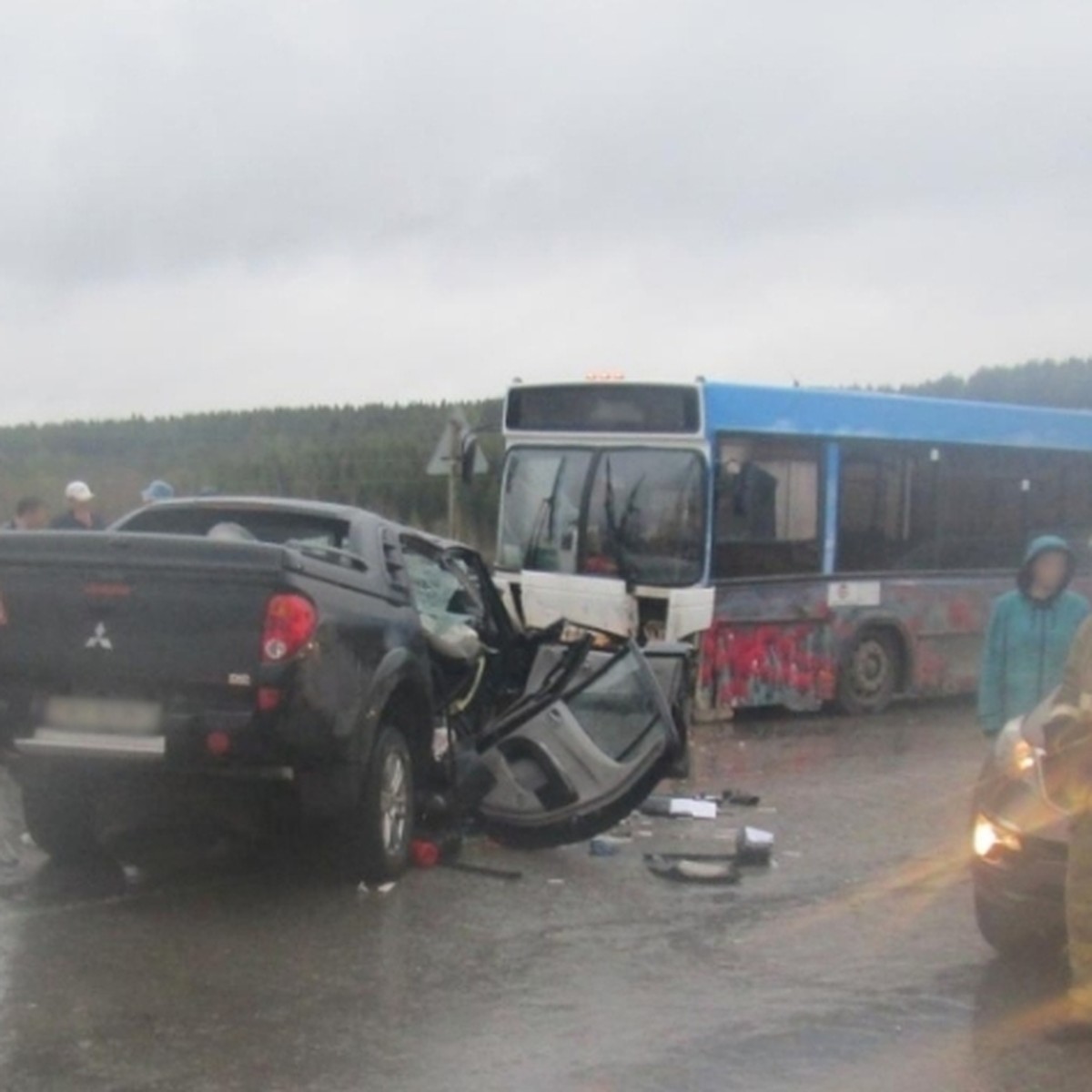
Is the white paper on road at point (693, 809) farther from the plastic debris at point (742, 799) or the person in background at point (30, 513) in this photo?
the person in background at point (30, 513)

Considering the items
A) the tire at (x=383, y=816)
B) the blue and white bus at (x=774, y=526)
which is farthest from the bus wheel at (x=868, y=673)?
the tire at (x=383, y=816)

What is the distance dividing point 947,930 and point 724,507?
335 inches

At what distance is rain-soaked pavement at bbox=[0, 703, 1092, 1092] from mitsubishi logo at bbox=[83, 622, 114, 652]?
1.17m

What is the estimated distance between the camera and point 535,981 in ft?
26.8

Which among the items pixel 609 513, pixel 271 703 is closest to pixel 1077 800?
pixel 271 703

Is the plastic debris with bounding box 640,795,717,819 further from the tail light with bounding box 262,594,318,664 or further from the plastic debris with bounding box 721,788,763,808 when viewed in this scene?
the tail light with bounding box 262,594,318,664

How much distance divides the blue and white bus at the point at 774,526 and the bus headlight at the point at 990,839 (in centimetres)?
796

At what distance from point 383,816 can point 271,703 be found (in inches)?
48.9

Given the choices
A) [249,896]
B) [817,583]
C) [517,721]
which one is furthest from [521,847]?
[817,583]

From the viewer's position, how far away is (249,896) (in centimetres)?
975

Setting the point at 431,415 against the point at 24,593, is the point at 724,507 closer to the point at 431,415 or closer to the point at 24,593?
the point at 24,593

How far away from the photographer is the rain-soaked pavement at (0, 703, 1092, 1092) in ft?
22.4

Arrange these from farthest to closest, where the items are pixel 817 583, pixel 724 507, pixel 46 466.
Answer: pixel 46 466, pixel 817 583, pixel 724 507

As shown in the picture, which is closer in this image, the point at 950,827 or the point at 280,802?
the point at 280,802
